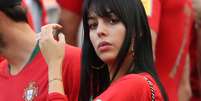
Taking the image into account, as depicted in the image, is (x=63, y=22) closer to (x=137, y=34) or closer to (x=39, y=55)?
(x=39, y=55)

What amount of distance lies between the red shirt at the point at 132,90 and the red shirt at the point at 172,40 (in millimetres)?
1555

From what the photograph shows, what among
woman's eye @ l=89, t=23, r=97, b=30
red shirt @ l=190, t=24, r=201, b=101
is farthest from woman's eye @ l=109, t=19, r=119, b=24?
red shirt @ l=190, t=24, r=201, b=101

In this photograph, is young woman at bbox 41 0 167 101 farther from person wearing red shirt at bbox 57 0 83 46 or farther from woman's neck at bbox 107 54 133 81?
person wearing red shirt at bbox 57 0 83 46

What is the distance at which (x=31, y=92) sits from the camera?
14.8 feet

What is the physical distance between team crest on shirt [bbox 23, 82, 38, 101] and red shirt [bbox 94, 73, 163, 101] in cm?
71

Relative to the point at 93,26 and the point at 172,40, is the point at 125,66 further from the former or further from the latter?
the point at 172,40

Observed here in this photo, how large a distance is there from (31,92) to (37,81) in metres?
0.07

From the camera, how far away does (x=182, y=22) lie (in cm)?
552

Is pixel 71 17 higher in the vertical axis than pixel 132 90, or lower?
higher

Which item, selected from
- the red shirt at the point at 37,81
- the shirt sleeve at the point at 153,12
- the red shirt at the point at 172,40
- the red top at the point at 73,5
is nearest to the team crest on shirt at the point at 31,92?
the red shirt at the point at 37,81

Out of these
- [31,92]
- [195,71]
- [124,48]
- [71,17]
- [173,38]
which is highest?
[71,17]

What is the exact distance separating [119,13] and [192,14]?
1857 mm

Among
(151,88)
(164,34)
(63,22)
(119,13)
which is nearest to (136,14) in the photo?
(119,13)

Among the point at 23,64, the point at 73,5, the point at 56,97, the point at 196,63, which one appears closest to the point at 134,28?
the point at 56,97
